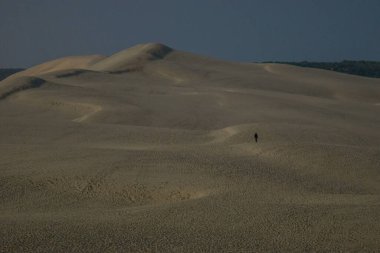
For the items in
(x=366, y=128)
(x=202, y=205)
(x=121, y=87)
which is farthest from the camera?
(x=121, y=87)

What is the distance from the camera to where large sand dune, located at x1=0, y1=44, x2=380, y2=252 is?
659cm

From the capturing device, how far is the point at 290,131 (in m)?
16.9

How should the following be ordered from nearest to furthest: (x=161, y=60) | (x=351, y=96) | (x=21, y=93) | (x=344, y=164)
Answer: (x=344, y=164) < (x=21, y=93) < (x=351, y=96) < (x=161, y=60)

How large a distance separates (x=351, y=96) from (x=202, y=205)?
2938 cm

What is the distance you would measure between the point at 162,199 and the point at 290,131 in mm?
8372

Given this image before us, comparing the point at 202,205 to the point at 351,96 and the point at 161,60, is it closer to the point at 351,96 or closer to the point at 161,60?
the point at 351,96

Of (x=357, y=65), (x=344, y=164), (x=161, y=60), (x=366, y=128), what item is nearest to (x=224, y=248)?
(x=344, y=164)

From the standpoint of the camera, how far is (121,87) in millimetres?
31109

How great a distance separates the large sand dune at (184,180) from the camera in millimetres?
6594

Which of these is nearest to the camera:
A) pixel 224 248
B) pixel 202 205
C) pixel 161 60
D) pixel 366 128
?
pixel 224 248

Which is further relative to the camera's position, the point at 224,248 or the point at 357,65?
the point at 357,65

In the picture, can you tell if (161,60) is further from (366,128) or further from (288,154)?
(288,154)

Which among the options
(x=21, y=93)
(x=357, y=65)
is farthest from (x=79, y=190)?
(x=357, y=65)

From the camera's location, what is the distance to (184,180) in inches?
392
